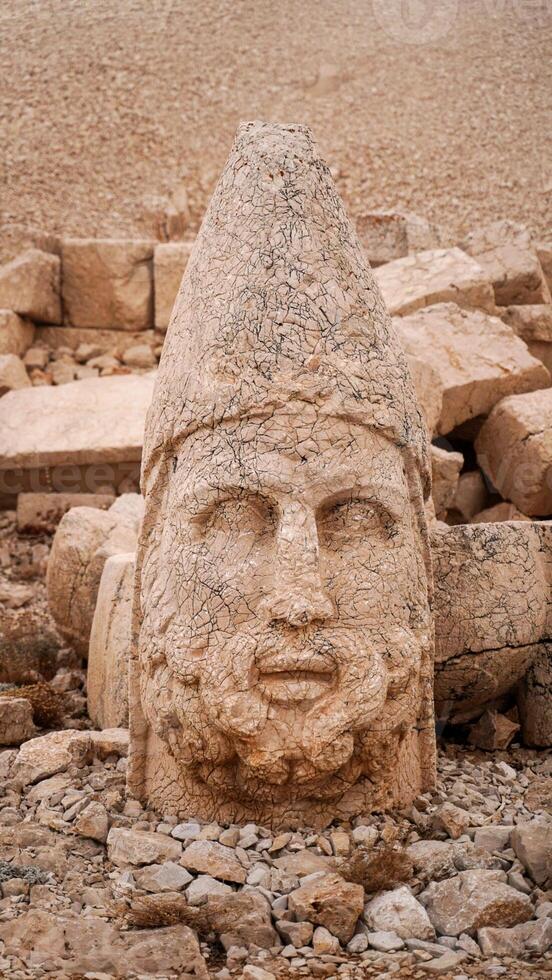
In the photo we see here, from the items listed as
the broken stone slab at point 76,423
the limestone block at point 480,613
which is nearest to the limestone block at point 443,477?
the limestone block at point 480,613

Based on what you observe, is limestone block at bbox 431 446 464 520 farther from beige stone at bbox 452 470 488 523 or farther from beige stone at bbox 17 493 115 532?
beige stone at bbox 17 493 115 532

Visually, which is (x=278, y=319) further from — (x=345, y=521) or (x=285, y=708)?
(x=285, y=708)

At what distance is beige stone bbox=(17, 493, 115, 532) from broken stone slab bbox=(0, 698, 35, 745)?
3.92m

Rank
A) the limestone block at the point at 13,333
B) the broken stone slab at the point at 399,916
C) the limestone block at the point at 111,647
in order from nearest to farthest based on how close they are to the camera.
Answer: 1. the broken stone slab at the point at 399,916
2. the limestone block at the point at 111,647
3. the limestone block at the point at 13,333

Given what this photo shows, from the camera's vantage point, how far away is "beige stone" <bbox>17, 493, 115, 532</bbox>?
8953mm

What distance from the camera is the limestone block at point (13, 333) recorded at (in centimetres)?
1082

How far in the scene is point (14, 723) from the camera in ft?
16.6

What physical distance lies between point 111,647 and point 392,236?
594 cm

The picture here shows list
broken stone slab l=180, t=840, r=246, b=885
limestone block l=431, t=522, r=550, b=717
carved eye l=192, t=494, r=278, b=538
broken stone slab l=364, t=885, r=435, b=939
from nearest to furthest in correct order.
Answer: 1. broken stone slab l=364, t=885, r=435, b=939
2. broken stone slab l=180, t=840, r=246, b=885
3. carved eye l=192, t=494, r=278, b=538
4. limestone block l=431, t=522, r=550, b=717

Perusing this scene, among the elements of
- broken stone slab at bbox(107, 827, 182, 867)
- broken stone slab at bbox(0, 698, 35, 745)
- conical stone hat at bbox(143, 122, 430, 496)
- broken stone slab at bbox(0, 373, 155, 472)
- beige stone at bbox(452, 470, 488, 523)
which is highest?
conical stone hat at bbox(143, 122, 430, 496)

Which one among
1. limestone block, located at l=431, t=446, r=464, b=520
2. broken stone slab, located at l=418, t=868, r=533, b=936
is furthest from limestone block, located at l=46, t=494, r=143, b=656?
broken stone slab, located at l=418, t=868, r=533, b=936

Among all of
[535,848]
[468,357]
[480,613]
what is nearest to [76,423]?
[468,357]

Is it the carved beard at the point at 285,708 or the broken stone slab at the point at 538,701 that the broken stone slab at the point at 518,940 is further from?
the broken stone slab at the point at 538,701

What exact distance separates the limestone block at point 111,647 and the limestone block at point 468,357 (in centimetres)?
264
